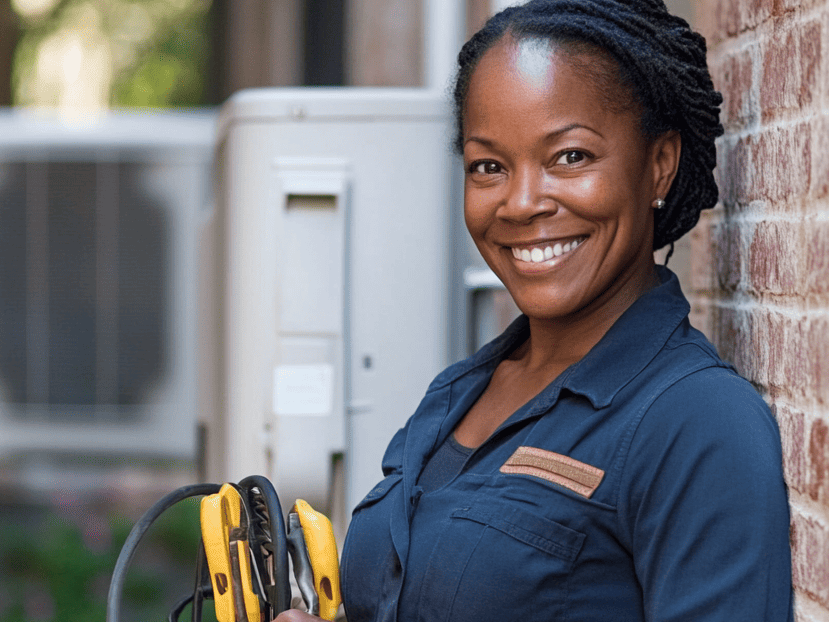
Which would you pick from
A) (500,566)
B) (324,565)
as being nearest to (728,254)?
(500,566)

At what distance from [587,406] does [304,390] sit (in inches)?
56.5

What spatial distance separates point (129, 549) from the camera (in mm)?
1562

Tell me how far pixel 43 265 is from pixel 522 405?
519 centimetres

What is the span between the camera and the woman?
121 centimetres

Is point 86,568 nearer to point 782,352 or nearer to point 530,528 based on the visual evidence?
point 530,528

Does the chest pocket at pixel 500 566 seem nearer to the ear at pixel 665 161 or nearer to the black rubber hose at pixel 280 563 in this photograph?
the black rubber hose at pixel 280 563

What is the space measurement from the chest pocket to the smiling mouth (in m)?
0.37

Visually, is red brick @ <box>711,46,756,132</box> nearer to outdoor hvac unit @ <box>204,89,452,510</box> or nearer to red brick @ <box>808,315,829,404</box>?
red brick @ <box>808,315,829,404</box>

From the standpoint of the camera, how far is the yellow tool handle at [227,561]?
1496mm

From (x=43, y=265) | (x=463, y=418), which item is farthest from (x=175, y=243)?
(x=463, y=418)

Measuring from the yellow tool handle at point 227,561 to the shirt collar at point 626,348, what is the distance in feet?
1.53

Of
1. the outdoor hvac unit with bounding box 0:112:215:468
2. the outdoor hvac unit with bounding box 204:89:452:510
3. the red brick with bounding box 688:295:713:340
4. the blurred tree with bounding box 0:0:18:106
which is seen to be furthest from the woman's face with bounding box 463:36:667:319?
the blurred tree with bounding box 0:0:18:106

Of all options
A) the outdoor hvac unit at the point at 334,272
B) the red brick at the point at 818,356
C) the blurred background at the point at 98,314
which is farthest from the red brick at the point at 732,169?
the blurred background at the point at 98,314

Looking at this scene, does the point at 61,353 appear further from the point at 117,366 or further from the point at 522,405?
the point at 522,405
